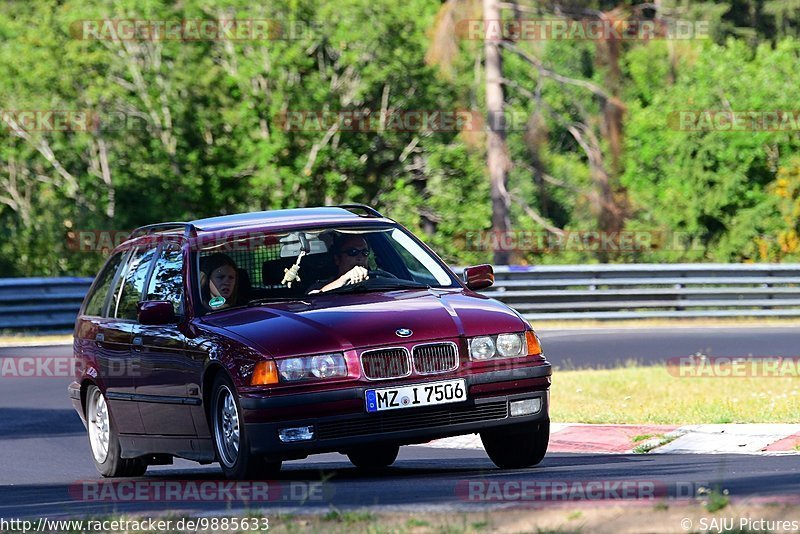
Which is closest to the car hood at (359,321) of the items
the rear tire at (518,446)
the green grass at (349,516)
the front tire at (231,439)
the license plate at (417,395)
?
the license plate at (417,395)

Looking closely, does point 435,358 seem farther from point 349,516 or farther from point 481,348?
point 349,516

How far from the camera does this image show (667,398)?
1355cm

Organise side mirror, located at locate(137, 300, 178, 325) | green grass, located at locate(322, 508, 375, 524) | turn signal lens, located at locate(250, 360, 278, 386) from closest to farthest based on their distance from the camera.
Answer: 1. green grass, located at locate(322, 508, 375, 524)
2. turn signal lens, located at locate(250, 360, 278, 386)
3. side mirror, located at locate(137, 300, 178, 325)

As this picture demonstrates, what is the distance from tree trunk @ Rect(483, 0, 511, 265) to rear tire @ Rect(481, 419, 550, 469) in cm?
1925

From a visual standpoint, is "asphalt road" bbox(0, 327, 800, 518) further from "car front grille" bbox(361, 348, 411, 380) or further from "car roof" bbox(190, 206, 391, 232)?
"car roof" bbox(190, 206, 391, 232)

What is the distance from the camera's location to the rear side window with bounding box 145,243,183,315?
953 centimetres

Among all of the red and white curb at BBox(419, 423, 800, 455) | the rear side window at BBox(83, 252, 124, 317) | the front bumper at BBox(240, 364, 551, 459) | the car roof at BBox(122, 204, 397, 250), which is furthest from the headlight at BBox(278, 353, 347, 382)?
the red and white curb at BBox(419, 423, 800, 455)

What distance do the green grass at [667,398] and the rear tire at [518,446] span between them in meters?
3.01

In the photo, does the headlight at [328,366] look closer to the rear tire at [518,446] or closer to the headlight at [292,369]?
the headlight at [292,369]

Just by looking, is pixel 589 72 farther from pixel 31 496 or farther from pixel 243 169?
pixel 31 496

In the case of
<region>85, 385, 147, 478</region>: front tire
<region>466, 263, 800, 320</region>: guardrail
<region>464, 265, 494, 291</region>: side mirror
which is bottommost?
<region>466, 263, 800, 320</region>: guardrail

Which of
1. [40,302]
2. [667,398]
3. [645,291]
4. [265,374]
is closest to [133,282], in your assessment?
[265,374]

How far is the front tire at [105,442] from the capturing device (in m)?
10.3

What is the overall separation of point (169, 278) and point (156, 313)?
24.3 inches
